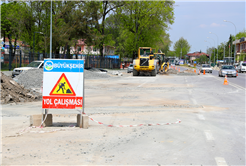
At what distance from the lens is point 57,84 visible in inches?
308

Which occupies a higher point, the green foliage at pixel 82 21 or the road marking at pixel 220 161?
the green foliage at pixel 82 21

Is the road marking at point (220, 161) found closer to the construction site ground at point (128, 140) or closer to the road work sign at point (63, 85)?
the construction site ground at point (128, 140)

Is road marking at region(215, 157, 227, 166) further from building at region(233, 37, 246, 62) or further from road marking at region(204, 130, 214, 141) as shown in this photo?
building at region(233, 37, 246, 62)

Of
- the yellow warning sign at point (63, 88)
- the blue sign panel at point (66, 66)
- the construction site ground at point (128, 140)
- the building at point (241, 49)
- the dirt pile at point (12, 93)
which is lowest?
the construction site ground at point (128, 140)

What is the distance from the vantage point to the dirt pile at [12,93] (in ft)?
40.6

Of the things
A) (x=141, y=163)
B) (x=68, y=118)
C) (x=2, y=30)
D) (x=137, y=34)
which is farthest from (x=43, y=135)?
(x=2, y=30)

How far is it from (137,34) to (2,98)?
5168cm

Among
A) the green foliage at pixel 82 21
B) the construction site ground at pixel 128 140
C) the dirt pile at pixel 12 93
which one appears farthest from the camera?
the green foliage at pixel 82 21

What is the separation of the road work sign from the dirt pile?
5.10m

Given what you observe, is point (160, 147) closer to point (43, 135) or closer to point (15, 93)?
point (43, 135)

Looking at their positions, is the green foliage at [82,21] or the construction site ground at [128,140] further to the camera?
the green foliage at [82,21]

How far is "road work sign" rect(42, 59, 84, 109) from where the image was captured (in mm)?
7801

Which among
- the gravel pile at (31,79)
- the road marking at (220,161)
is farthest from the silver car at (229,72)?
the road marking at (220,161)

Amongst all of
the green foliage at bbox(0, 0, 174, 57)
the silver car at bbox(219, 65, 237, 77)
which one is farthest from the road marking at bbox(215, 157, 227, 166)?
the green foliage at bbox(0, 0, 174, 57)
